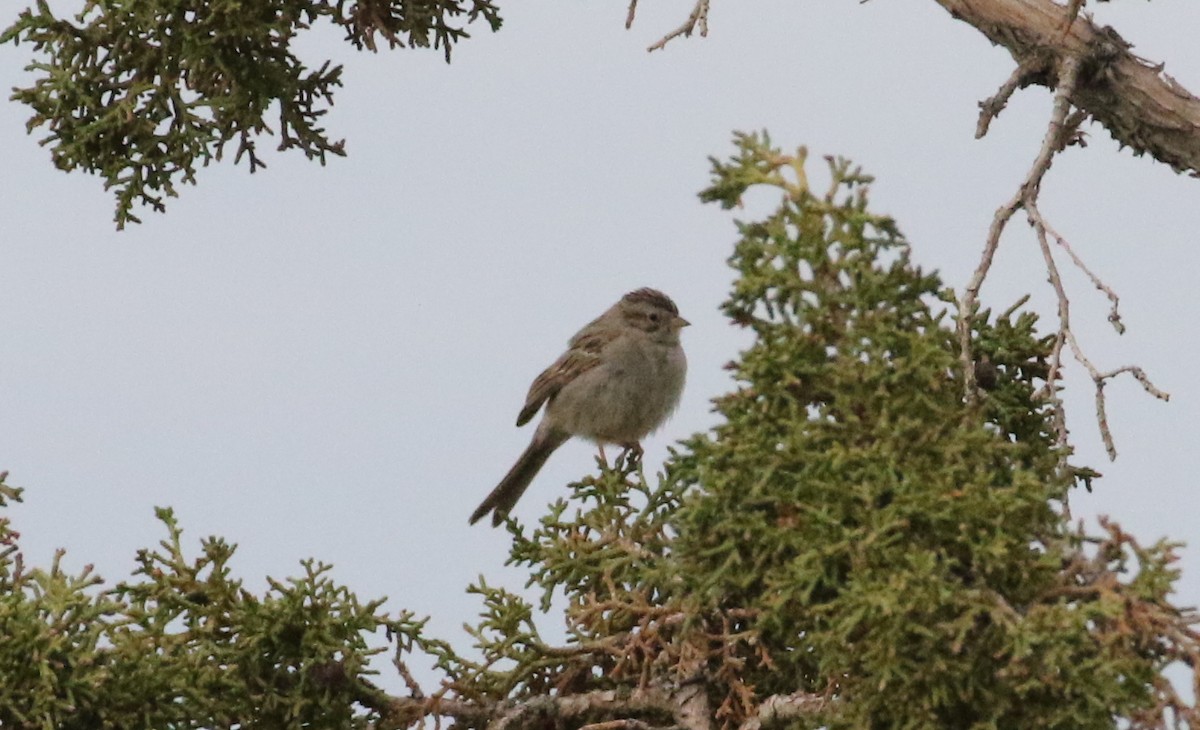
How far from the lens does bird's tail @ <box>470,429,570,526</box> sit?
368 inches

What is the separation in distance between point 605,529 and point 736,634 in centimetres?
78

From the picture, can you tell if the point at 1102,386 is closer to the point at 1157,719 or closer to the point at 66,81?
the point at 1157,719

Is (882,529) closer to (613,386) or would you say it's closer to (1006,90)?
(1006,90)

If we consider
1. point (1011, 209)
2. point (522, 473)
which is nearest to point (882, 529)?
point (1011, 209)

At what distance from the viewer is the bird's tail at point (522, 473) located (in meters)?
9.35

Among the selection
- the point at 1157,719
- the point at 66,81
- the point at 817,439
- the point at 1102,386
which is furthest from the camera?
the point at 66,81

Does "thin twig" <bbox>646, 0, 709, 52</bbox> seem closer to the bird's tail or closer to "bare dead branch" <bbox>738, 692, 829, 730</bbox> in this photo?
"bare dead branch" <bbox>738, 692, 829, 730</bbox>

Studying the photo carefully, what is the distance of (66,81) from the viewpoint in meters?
6.48

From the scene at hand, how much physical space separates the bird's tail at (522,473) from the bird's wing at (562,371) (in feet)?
0.59

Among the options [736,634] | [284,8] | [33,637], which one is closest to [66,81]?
[284,8]

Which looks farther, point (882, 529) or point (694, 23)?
point (694, 23)

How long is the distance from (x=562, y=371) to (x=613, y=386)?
0.34 m

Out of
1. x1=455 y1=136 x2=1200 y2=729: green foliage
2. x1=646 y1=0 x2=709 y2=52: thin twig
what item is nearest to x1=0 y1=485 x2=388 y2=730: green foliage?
x1=455 y1=136 x2=1200 y2=729: green foliage

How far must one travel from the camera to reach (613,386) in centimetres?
977
